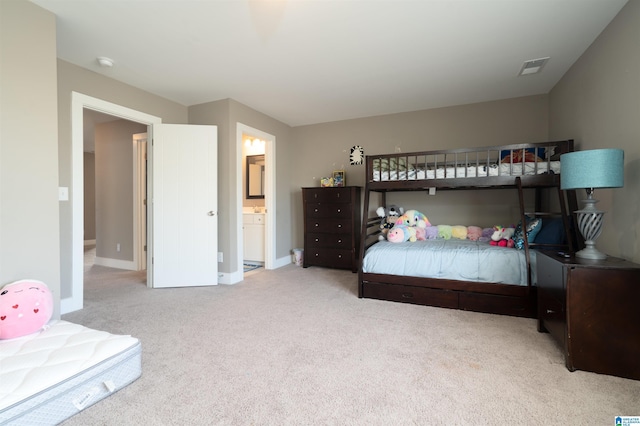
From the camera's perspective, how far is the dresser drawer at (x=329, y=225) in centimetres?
433

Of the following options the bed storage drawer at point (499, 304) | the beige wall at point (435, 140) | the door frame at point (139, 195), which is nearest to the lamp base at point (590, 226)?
the bed storage drawer at point (499, 304)

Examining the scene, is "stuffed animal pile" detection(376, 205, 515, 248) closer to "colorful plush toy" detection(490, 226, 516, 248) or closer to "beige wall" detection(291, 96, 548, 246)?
"colorful plush toy" detection(490, 226, 516, 248)

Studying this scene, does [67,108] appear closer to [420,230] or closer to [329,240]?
[329,240]

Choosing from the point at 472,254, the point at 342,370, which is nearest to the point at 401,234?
the point at 472,254

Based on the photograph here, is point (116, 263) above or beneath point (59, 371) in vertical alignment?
beneath

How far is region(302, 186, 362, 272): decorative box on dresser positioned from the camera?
4305 mm

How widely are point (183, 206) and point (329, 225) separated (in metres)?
2.02

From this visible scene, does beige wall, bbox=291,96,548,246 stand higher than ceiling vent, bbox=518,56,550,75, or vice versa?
ceiling vent, bbox=518,56,550,75

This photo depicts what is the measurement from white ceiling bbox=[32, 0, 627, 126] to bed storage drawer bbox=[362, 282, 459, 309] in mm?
2203

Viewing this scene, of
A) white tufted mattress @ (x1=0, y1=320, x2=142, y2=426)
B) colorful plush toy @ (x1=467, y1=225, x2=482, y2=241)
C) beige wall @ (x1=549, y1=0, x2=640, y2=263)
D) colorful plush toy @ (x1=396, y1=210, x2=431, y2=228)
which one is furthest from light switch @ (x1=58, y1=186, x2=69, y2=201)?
beige wall @ (x1=549, y1=0, x2=640, y2=263)

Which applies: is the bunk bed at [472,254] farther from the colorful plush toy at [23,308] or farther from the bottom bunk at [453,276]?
the colorful plush toy at [23,308]

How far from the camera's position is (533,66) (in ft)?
9.46

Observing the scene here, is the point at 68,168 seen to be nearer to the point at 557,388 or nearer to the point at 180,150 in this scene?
the point at 180,150

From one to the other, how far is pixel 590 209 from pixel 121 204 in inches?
218
